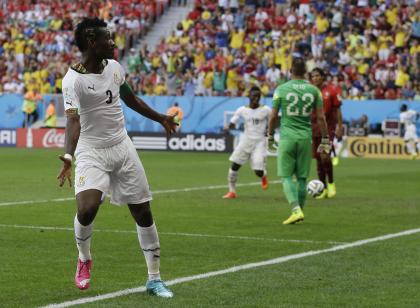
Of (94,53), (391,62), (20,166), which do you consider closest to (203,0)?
(391,62)

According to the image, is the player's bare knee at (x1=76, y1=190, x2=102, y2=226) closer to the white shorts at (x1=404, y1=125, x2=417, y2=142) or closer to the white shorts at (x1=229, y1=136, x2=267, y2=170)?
the white shorts at (x1=229, y1=136, x2=267, y2=170)

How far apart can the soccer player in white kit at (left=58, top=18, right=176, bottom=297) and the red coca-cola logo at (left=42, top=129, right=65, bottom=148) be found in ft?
115

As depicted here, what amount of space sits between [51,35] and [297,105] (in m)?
36.4

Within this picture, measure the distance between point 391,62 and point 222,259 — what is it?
100.0 feet

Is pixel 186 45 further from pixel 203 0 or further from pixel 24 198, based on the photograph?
pixel 24 198

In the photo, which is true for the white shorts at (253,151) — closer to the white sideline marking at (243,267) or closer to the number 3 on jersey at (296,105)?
the number 3 on jersey at (296,105)

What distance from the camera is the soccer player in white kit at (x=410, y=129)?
38375 millimetres

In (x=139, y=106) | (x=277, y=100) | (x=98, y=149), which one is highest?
(x=139, y=106)

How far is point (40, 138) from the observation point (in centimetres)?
4478

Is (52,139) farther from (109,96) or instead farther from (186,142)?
(109,96)

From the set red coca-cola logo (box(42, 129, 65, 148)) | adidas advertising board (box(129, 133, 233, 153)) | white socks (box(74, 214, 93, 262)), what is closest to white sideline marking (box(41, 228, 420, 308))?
white socks (box(74, 214, 93, 262))

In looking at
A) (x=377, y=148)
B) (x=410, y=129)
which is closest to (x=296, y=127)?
(x=410, y=129)

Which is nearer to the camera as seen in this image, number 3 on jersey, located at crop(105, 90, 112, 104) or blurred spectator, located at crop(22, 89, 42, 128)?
number 3 on jersey, located at crop(105, 90, 112, 104)

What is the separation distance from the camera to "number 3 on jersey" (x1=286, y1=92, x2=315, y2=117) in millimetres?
15641
